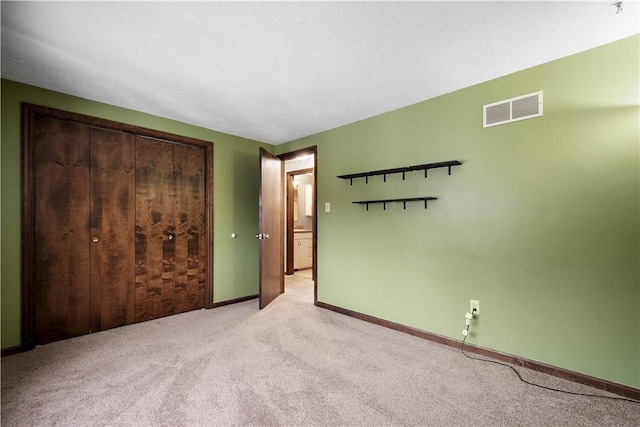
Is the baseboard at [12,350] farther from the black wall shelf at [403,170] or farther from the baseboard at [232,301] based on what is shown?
the black wall shelf at [403,170]

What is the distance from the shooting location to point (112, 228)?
2869mm

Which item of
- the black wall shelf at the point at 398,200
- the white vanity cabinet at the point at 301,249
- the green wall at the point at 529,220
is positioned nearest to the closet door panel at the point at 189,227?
the black wall shelf at the point at 398,200

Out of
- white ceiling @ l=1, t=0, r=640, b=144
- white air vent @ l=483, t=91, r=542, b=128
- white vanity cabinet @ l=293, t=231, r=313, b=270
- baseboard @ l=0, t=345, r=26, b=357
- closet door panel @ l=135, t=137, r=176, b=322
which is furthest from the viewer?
white vanity cabinet @ l=293, t=231, r=313, b=270

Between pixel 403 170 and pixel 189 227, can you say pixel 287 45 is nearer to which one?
pixel 403 170

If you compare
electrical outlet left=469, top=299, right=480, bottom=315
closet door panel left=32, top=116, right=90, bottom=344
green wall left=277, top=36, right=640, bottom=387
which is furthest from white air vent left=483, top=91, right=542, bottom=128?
closet door panel left=32, top=116, right=90, bottom=344

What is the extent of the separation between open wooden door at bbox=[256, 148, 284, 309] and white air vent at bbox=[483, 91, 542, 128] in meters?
2.52

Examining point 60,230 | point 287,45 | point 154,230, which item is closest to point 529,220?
point 287,45

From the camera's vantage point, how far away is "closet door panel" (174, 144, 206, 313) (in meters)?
3.35

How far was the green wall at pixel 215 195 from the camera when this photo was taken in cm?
233

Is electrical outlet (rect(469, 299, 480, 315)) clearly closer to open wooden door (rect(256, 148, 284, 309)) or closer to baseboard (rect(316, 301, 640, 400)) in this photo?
baseboard (rect(316, 301, 640, 400))

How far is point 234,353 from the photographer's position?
7.64 ft

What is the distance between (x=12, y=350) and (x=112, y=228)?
124 centimetres

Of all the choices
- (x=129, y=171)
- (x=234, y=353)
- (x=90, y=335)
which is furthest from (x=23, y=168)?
(x=234, y=353)

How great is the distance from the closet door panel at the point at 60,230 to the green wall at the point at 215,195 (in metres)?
0.13
